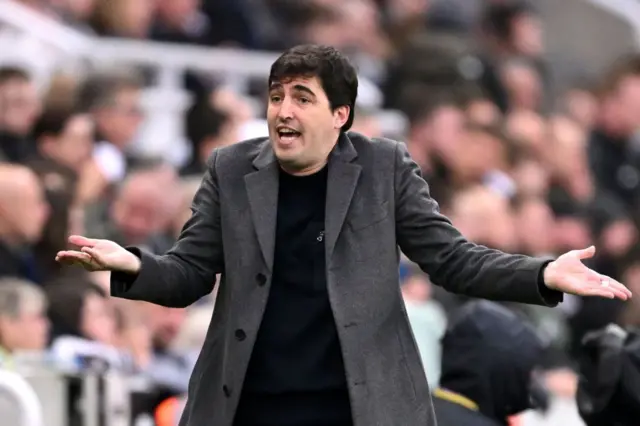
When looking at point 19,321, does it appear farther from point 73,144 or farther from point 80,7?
point 80,7

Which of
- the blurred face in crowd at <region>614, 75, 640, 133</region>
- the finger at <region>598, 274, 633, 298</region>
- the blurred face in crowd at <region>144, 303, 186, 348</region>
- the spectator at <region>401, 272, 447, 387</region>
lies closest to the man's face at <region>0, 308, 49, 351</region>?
the blurred face in crowd at <region>144, 303, 186, 348</region>

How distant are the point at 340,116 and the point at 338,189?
226 mm

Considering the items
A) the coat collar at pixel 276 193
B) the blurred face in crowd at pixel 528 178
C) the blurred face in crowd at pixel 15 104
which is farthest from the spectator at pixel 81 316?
the blurred face in crowd at pixel 528 178

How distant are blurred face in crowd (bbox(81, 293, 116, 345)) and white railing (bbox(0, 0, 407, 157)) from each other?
2.64m

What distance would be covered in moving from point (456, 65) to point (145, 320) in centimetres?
582

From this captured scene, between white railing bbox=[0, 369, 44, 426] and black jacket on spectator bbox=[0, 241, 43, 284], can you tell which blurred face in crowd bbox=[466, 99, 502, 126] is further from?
white railing bbox=[0, 369, 44, 426]

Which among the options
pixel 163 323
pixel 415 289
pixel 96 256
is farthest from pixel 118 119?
pixel 96 256

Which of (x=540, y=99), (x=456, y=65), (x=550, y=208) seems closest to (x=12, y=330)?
(x=550, y=208)

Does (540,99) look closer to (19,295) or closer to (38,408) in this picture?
(19,295)

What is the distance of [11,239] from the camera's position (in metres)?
9.13

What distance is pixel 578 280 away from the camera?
5332mm

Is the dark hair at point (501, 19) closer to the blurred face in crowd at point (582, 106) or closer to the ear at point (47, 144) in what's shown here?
the blurred face in crowd at point (582, 106)

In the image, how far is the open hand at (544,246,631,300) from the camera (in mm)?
5285

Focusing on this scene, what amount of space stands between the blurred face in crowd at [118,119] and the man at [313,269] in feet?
17.9
